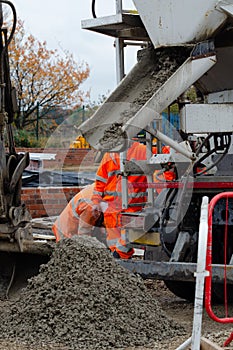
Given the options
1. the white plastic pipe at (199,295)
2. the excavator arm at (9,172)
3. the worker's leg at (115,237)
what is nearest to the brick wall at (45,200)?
the worker's leg at (115,237)

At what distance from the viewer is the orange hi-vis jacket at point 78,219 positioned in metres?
7.41

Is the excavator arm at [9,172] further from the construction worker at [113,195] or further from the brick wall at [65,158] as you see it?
the brick wall at [65,158]

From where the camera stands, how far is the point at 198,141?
6.29 meters

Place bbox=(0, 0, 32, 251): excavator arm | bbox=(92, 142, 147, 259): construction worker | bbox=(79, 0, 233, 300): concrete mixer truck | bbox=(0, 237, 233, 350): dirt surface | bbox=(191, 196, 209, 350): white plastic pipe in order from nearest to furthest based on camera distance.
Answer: bbox=(191, 196, 209, 350): white plastic pipe → bbox=(0, 237, 233, 350): dirt surface → bbox=(79, 0, 233, 300): concrete mixer truck → bbox=(0, 0, 32, 251): excavator arm → bbox=(92, 142, 147, 259): construction worker

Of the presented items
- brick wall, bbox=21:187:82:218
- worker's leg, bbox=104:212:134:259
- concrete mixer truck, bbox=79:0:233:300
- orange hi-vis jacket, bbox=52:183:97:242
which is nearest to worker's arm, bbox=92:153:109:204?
orange hi-vis jacket, bbox=52:183:97:242

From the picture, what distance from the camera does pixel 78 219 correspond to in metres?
7.48

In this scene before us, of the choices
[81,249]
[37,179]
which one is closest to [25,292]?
[81,249]

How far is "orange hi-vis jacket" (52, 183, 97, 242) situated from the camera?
24.3ft

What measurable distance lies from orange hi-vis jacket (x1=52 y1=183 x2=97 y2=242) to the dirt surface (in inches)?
86.4

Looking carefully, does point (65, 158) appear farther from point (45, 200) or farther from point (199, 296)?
point (199, 296)

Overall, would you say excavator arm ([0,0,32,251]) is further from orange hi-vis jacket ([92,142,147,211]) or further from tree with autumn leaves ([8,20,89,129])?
tree with autumn leaves ([8,20,89,129])

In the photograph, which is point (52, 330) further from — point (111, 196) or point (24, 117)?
point (24, 117)

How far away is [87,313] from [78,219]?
3020mm

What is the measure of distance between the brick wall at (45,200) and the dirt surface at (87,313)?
4830mm
